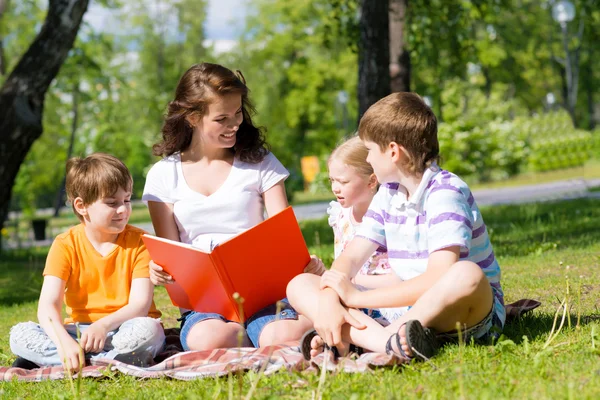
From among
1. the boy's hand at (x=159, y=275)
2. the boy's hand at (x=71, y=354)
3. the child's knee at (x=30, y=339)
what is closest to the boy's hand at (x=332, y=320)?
the boy's hand at (x=159, y=275)

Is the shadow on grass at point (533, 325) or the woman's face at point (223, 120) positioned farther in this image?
the woman's face at point (223, 120)

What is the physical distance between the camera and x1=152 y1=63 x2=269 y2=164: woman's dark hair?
4250mm

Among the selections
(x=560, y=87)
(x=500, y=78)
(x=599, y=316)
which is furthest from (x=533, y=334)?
(x=560, y=87)

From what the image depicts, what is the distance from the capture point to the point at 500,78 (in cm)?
4066

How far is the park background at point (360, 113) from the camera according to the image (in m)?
3.27

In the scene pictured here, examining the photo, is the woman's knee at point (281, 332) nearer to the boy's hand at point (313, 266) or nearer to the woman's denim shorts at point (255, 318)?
the woman's denim shorts at point (255, 318)

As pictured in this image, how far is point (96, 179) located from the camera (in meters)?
4.08

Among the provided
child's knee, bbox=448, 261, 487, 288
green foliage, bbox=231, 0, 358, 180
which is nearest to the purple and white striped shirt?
child's knee, bbox=448, 261, 487, 288

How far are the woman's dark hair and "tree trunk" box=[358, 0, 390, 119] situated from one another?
15.5 feet

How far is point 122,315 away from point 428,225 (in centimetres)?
161

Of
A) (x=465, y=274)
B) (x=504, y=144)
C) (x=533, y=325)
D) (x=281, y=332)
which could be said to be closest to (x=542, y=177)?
(x=504, y=144)

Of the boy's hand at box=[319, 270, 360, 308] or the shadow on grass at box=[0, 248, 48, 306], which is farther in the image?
the shadow on grass at box=[0, 248, 48, 306]

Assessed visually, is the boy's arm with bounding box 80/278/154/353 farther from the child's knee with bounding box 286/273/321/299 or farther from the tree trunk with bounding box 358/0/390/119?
the tree trunk with bounding box 358/0/390/119

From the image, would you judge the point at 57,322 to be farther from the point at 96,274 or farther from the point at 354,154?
the point at 354,154
